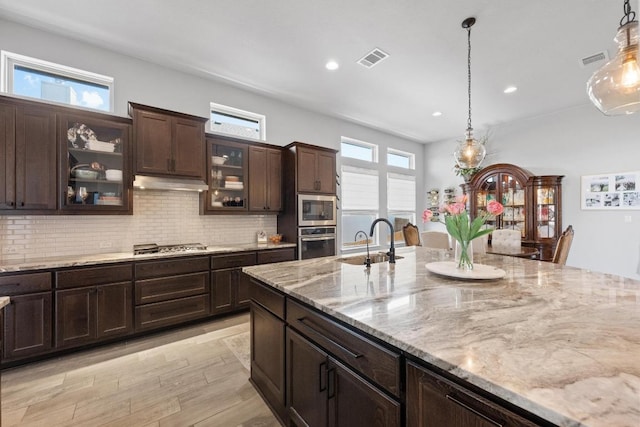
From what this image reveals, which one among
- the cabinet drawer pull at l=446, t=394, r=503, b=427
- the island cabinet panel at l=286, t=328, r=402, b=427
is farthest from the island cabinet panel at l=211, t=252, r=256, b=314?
the cabinet drawer pull at l=446, t=394, r=503, b=427

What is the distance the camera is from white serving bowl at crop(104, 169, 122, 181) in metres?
3.02

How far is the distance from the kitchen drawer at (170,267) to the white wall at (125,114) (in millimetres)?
604

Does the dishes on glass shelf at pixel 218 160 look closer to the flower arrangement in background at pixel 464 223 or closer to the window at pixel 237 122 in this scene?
the window at pixel 237 122

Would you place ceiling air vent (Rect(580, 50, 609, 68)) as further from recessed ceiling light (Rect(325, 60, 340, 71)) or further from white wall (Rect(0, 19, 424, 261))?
white wall (Rect(0, 19, 424, 261))

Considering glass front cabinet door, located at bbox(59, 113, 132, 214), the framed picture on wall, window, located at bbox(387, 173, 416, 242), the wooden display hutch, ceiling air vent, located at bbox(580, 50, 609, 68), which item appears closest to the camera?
glass front cabinet door, located at bbox(59, 113, 132, 214)

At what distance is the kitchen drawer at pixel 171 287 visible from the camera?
2930 mm

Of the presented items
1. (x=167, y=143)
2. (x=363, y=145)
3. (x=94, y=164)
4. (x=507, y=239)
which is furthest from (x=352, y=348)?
(x=363, y=145)

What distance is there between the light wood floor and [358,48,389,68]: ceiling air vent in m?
3.61

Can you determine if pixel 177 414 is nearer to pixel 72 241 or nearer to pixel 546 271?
pixel 72 241

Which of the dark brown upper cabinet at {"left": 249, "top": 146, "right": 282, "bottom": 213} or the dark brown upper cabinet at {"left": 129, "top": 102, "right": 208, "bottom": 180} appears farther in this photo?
the dark brown upper cabinet at {"left": 249, "top": 146, "right": 282, "bottom": 213}

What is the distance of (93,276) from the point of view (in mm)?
2678

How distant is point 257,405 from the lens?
1.99m

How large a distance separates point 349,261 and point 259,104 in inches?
123

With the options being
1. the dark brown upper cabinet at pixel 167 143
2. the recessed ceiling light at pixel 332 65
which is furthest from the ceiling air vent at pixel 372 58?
the dark brown upper cabinet at pixel 167 143
